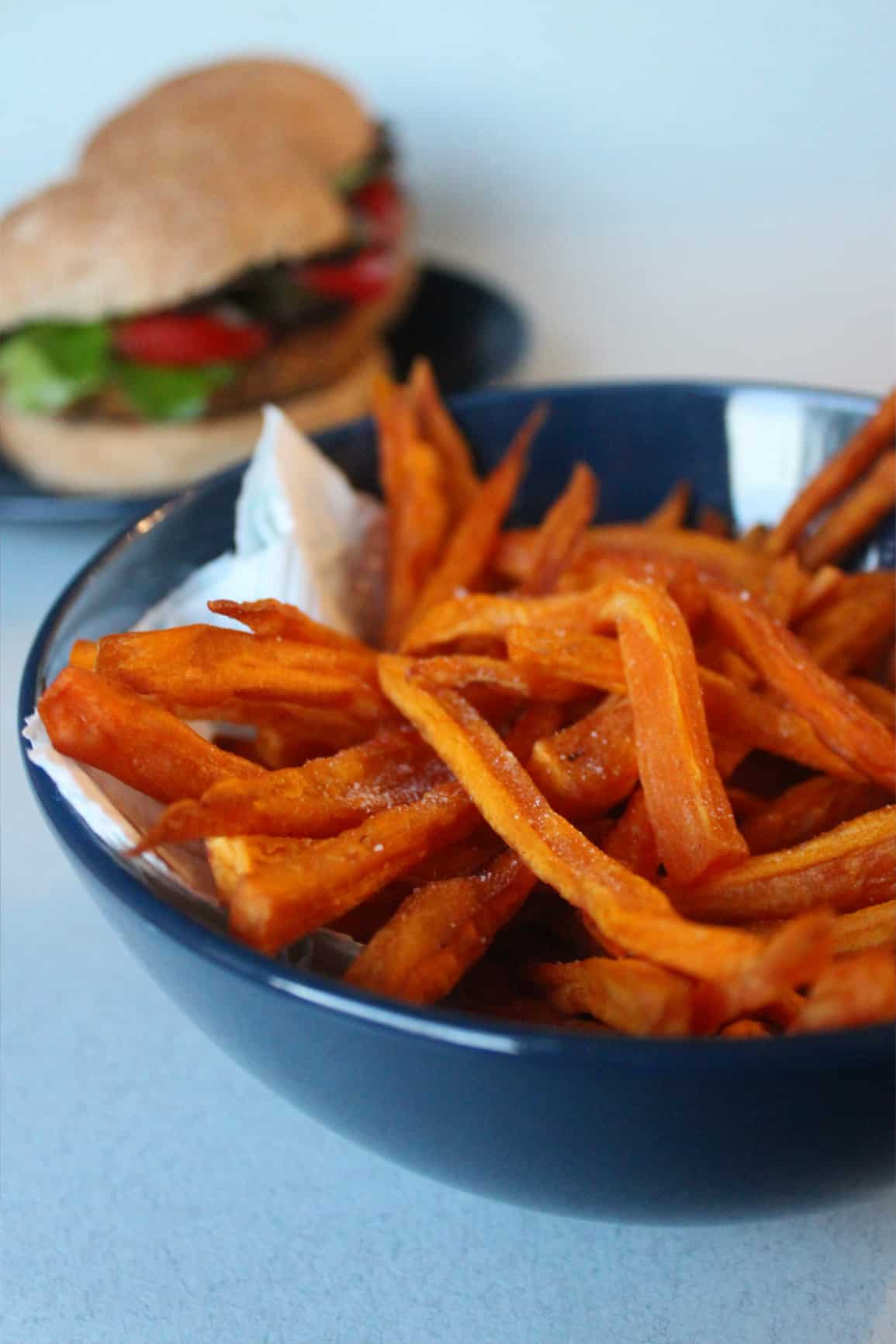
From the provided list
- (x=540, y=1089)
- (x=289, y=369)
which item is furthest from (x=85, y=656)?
(x=289, y=369)

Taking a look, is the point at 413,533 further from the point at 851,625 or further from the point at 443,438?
the point at 851,625

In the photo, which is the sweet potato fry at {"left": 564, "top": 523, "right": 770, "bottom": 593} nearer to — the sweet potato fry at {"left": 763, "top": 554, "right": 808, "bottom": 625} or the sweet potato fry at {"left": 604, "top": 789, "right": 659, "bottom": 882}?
the sweet potato fry at {"left": 763, "top": 554, "right": 808, "bottom": 625}

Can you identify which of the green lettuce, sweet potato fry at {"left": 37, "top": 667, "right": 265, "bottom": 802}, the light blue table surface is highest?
sweet potato fry at {"left": 37, "top": 667, "right": 265, "bottom": 802}

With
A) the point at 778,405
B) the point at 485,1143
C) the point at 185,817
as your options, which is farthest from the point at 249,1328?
the point at 778,405

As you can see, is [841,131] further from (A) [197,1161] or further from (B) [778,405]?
(A) [197,1161]

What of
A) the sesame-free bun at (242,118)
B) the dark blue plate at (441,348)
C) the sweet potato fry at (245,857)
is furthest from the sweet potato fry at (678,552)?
the sesame-free bun at (242,118)

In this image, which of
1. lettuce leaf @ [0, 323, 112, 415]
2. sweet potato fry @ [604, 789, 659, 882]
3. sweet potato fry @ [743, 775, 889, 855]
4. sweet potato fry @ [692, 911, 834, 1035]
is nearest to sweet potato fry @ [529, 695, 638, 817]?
sweet potato fry @ [604, 789, 659, 882]

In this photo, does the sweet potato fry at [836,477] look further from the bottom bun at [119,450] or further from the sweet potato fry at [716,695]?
the bottom bun at [119,450]

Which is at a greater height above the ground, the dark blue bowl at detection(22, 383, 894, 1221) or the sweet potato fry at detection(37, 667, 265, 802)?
the sweet potato fry at detection(37, 667, 265, 802)
